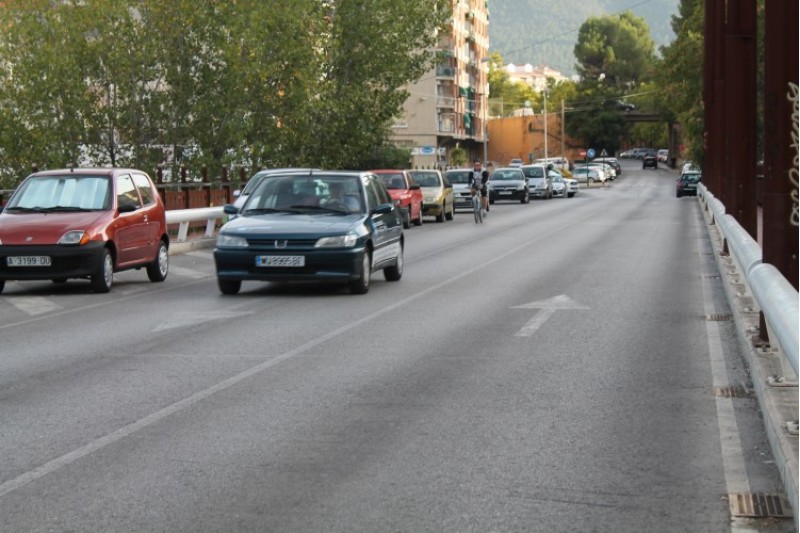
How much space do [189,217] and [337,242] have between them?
13.8 meters

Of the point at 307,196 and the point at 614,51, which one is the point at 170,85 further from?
the point at 614,51

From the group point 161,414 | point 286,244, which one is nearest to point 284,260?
point 286,244

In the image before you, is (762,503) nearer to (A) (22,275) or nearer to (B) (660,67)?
(A) (22,275)

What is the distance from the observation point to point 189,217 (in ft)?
100

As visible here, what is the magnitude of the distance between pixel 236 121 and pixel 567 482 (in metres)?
38.9

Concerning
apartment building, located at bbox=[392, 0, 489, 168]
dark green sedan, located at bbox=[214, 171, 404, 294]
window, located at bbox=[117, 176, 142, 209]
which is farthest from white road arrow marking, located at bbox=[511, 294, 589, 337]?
apartment building, located at bbox=[392, 0, 489, 168]

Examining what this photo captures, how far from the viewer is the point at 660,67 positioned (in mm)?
79188

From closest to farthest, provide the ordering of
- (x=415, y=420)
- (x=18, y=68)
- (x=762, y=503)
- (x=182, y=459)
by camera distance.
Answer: (x=762, y=503)
(x=182, y=459)
(x=415, y=420)
(x=18, y=68)

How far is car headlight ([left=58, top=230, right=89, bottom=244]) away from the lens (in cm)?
1817

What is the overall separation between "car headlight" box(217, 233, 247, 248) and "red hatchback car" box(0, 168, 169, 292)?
6.12ft

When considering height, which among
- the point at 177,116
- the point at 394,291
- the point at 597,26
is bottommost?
the point at 394,291

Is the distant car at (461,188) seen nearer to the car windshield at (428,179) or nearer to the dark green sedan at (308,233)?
the car windshield at (428,179)

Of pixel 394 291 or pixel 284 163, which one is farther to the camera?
pixel 284 163

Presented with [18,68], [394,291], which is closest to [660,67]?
[18,68]
